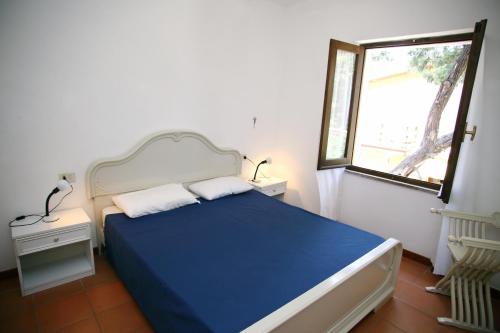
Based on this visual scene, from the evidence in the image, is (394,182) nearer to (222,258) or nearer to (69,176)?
(222,258)

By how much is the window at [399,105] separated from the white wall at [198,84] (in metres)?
0.24

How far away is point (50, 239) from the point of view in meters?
2.00

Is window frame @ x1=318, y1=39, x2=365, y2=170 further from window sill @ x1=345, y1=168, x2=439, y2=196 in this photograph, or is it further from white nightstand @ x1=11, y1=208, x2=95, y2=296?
white nightstand @ x1=11, y1=208, x2=95, y2=296

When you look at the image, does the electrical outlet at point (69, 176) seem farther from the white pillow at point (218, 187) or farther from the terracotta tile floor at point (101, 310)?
the white pillow at point (218, 187)

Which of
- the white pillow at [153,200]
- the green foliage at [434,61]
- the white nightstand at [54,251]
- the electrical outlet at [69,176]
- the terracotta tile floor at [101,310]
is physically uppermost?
the green foliage at [434,61]

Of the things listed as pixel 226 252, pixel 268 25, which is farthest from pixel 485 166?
pixel 268 25

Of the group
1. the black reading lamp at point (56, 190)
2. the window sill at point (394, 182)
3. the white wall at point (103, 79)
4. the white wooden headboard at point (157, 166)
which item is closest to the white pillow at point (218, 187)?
the white wooden headboard at point (157, 166)

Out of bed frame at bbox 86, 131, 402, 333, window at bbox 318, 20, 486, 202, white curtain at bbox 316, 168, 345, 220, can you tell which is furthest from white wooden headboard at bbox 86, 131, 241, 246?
window at bbox 318, 20, 486, 202

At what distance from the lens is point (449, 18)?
7.65 ft

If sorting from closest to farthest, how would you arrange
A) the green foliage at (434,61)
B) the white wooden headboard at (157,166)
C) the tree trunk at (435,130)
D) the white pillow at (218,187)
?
the white wooden headboard at (157,166) → the white pillow at (218,187) → the tree trunk at (435,130) → the green foliage at (434,61)

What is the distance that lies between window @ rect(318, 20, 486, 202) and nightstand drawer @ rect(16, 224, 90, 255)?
7.57 ft

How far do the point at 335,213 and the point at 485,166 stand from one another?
1547 millimetres

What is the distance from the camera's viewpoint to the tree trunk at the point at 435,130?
9.78 ft

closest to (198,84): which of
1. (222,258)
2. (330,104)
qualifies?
(330,104)
